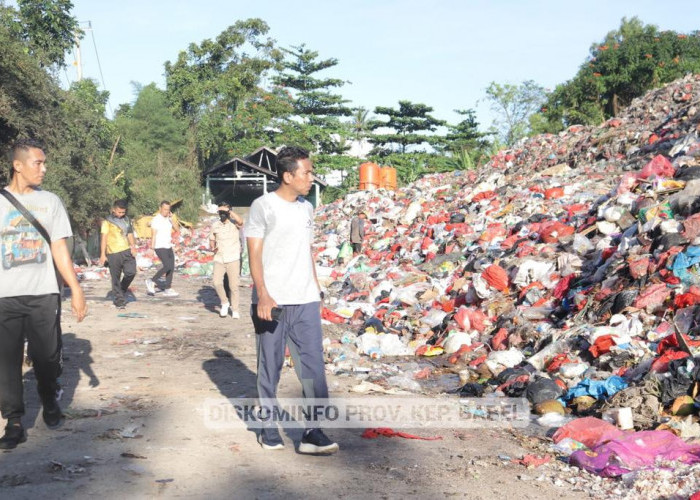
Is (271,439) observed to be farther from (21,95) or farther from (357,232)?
(21,95)

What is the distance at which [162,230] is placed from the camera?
10.5 m

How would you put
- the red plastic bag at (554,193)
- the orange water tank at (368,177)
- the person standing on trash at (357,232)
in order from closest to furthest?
the red plastic bag at (554,193)
the person standing on trash at (357,232)
the orange water tank at (368,177)

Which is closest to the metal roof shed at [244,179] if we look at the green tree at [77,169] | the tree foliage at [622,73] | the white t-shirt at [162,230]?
the green tree at [77,169]

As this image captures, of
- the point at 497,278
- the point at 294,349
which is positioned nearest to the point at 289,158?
the point at 294,349

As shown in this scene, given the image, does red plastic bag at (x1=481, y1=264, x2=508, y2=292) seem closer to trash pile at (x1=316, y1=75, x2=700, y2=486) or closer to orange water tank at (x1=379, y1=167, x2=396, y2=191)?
trash pile at (x1=316, y1=75, x2=700, y2=486)

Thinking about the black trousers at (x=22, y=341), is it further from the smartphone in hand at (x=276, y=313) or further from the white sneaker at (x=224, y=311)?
the white sneaker at (x=224, y=311)

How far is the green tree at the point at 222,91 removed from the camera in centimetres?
3688

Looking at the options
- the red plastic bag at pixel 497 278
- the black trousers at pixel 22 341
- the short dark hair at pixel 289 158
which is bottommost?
the red plastic bag at pixel 497 278

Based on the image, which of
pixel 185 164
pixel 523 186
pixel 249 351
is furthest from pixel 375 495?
pixel 185 164

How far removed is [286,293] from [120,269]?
6.34 m

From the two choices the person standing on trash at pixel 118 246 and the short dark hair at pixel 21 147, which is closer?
the short dark hair at pixel 21 147

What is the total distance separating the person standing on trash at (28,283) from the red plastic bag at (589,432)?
303 cm

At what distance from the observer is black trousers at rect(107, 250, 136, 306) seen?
9.34 metres

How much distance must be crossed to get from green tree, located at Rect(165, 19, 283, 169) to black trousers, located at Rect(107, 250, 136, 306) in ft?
90.3
